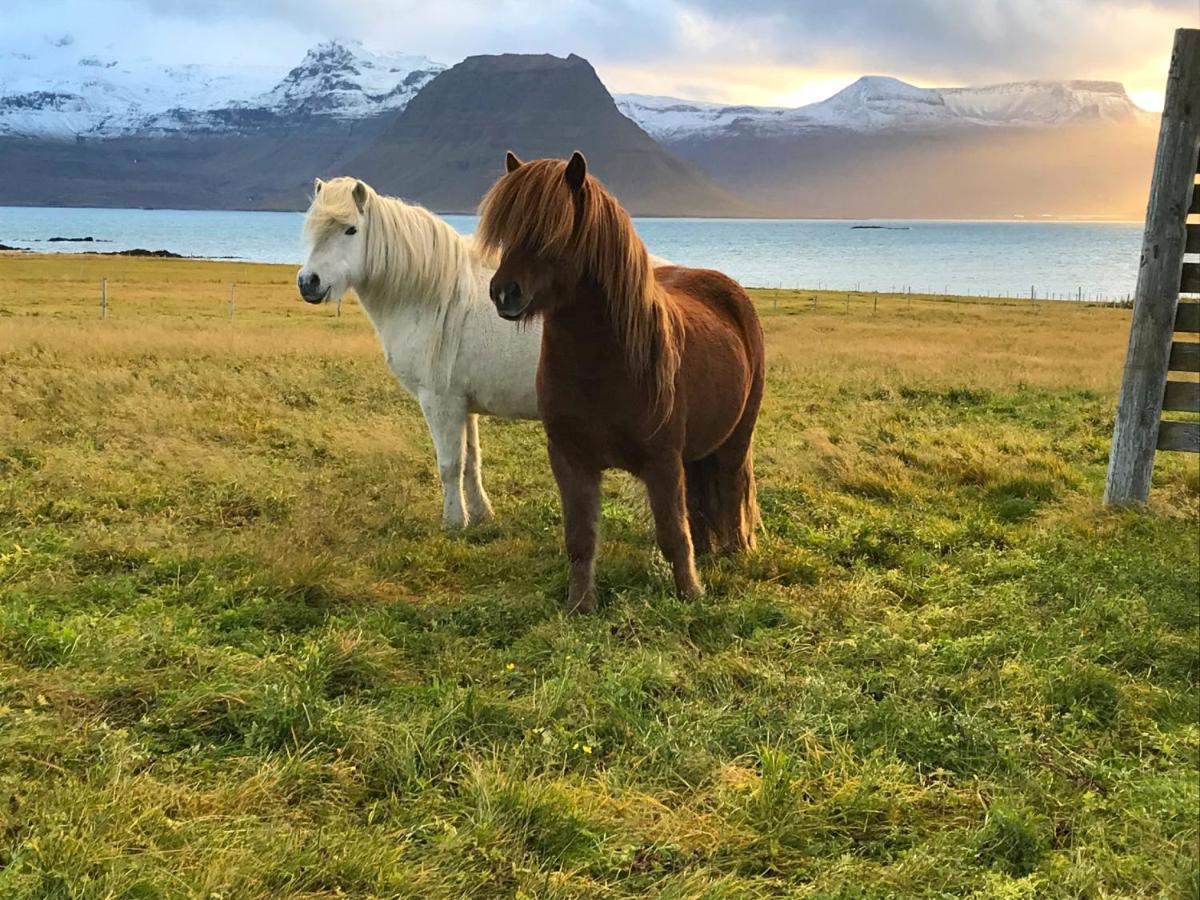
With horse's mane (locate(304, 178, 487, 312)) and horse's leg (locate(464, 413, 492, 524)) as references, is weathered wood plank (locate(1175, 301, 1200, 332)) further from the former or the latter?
horse's leg (locate(464, 413, 492, 524))

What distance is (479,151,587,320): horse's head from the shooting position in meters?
3.81

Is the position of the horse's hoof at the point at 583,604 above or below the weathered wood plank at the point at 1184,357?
below

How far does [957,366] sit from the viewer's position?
55.8 feet

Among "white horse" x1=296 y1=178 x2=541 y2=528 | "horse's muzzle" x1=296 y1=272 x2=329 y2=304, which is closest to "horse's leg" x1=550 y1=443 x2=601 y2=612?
"white horse" x1=296 y1=178 x2=541 y2=528

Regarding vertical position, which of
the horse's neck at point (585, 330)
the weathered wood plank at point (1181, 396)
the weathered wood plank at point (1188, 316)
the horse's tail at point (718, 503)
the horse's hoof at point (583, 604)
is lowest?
the horse's hoof at point (583, 604)

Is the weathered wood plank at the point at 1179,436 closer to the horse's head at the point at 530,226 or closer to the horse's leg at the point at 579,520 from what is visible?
the horse's leg at the point at 579,520

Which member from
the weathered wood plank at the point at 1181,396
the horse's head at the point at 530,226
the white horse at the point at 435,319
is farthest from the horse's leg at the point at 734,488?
the weathered wood plank at the point at 1181,396

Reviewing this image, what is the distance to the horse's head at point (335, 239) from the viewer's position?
5945 mm

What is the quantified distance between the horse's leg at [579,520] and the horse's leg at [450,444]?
1868mm

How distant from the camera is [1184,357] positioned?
20.6 feet

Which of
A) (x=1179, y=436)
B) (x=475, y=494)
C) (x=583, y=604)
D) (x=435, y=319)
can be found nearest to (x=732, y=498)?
(x=583, y=604)

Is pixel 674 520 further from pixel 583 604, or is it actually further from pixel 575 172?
pixel 575 172

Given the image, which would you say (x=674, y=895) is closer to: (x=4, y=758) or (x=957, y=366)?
(x=4, y=758)

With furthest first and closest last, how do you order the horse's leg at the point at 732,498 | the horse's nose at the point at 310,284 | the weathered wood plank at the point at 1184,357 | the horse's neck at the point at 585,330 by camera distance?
the weathered wood plank at the point at 1184,357 < the horse's nose at the point at 310,284 < the horse's leg at the point at 732,498 < the horse's neck at the point at 585,330
